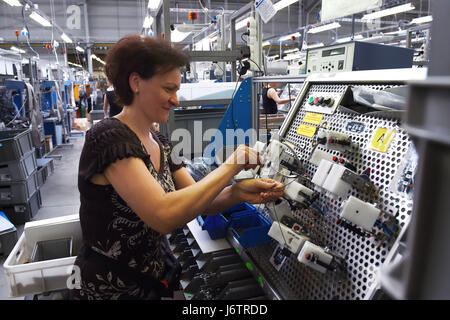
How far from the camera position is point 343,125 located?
3.89 ft

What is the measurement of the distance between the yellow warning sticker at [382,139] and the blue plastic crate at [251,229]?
49 cm

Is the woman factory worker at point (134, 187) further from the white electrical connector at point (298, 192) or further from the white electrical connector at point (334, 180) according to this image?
the white electrical connector at point (334, 180)

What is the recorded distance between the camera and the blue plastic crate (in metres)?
1.22

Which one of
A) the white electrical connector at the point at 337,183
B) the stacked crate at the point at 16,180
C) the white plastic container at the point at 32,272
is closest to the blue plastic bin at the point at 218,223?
the white electrical connector at the point at 337,183

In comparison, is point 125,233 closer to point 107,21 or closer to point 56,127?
point 56,127

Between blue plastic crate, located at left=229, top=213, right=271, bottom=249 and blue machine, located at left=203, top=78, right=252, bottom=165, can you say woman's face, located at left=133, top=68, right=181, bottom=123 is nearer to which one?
blue plastic crate, located at left=229, top=213, right=271, bottom=249

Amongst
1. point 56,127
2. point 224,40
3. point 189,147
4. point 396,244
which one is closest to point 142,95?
point 396,244

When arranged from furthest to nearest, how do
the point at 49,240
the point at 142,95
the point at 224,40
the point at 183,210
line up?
the point at 224,40 → the point at 49,240 → the point at 142,95 → the point at 183,210

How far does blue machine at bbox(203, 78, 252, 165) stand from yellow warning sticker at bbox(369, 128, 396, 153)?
1.32 metres

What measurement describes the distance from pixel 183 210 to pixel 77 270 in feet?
1.67

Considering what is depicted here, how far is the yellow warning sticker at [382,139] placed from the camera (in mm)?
994

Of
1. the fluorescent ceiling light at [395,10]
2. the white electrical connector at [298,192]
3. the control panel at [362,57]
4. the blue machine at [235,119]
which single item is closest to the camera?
the white electrical connector at [298,192]

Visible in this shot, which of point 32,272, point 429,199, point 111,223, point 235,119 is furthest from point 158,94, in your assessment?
point 235,119

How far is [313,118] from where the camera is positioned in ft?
4.43
